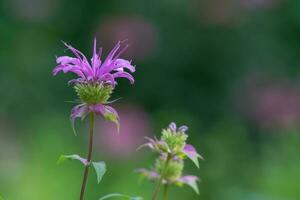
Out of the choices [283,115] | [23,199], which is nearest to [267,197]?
[283,115]

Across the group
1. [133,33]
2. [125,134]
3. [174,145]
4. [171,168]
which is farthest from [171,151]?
[133,33]

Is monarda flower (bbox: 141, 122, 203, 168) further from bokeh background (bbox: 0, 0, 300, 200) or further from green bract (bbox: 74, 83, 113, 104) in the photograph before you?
bokeh background (bbox: 0, 0, 300, 200)

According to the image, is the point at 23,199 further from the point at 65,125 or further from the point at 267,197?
the point at 267,197

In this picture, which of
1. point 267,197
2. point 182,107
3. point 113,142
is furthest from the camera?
point 182,107

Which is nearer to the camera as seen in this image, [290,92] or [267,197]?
[267,197]

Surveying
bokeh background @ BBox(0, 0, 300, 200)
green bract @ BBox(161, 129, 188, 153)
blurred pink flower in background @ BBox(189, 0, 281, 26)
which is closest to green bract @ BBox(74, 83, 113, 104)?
green bract @ BBox(161, 129, 188, 153)

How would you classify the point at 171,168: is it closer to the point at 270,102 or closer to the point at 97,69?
the point at 97,69
